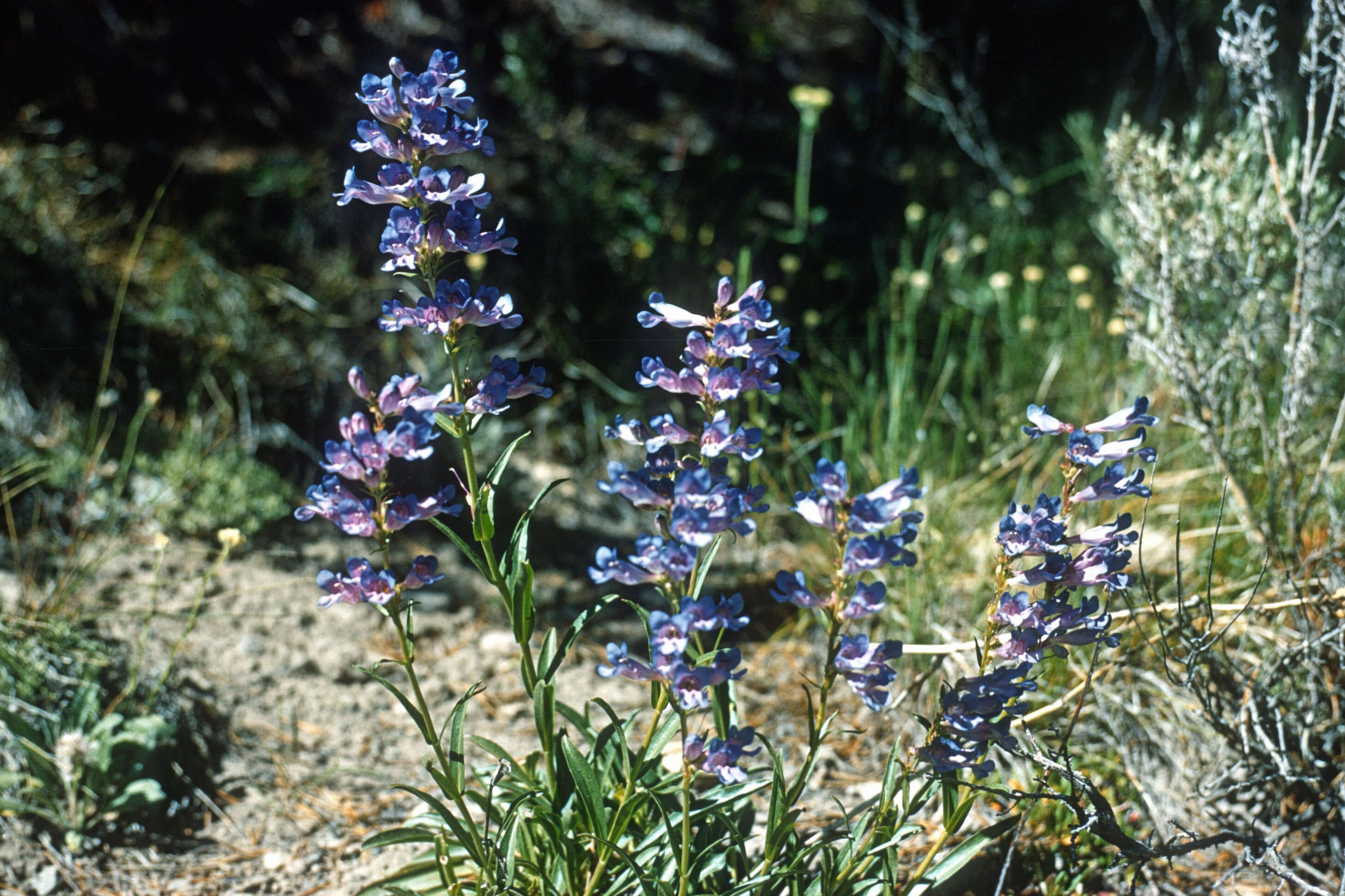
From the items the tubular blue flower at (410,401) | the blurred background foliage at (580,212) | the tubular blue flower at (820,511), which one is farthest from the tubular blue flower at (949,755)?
the blurred background foliage at (580,212)

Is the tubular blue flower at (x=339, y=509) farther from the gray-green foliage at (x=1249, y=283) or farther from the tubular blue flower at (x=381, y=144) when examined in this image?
the gray-green foliage at (x=1249, y=283)

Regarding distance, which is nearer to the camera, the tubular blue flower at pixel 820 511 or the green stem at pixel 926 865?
the tubular blue flower at pixel 820 511

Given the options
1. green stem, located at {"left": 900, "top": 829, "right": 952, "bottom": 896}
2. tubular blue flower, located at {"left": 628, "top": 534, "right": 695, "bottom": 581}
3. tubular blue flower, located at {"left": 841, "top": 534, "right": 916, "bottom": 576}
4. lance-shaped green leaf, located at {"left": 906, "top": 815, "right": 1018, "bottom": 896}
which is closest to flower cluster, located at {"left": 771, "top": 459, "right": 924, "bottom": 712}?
tubular blue flower, located at {"left": 841, "top": 534, "right": 916, "bottom": 576}

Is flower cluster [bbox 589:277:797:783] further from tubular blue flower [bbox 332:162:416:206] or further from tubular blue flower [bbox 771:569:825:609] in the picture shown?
tubular blue flower [bbox 332:162:416:206]

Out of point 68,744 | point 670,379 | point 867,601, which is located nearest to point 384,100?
point 670,379

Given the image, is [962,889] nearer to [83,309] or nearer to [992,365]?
[992,365]

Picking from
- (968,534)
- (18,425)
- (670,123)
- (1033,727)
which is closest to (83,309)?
(18,425)

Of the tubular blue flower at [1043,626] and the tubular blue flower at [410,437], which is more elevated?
the tubular blue flower at [410,437]
